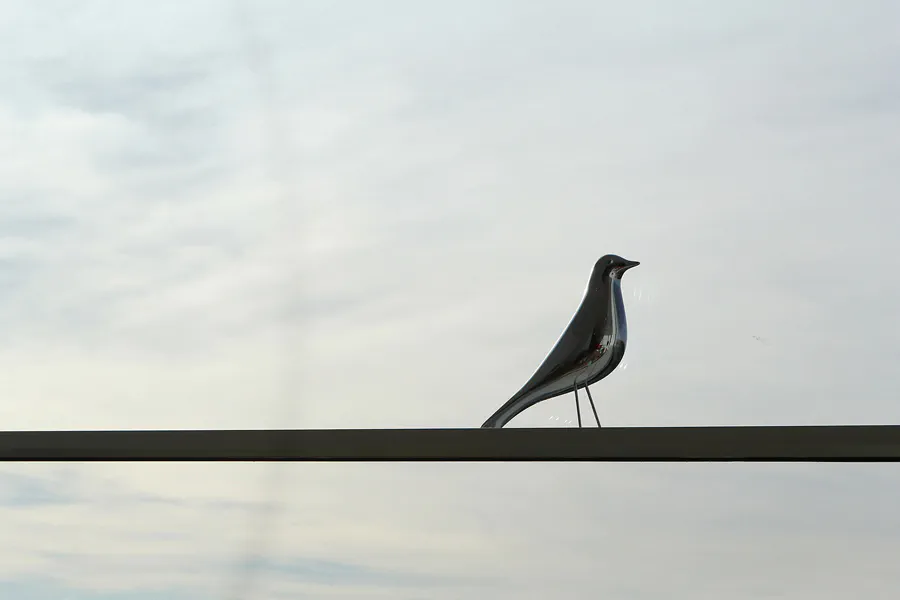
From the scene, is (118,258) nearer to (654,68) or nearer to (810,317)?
(654,68)

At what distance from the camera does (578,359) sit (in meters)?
0.71

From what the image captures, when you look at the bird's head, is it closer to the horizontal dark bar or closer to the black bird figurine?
the black bird figurine

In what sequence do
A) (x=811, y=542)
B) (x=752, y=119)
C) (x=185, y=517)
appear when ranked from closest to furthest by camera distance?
1. (x=811, y=542)
2. (x=185, y=517)
3. (x=752, y=119)

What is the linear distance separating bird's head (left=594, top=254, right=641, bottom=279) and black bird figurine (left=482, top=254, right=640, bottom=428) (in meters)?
0.03

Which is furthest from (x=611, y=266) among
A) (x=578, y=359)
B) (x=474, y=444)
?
(x=474, y=444)

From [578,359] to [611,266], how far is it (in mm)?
90

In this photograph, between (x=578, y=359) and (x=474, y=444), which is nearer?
(x=474, y=444)

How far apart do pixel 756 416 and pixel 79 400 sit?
675 mm

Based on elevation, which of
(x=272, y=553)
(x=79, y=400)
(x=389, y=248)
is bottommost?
(x=272, y=553)

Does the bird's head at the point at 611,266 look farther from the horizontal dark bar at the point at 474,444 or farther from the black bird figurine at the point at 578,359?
the horizontal dark bar at the point at 474,444

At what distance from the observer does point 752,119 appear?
0.91 meters

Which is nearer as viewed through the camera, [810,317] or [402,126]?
[810,317]

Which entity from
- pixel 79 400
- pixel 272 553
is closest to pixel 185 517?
pixel 272 553

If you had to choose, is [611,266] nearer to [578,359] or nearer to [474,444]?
[578,359]
